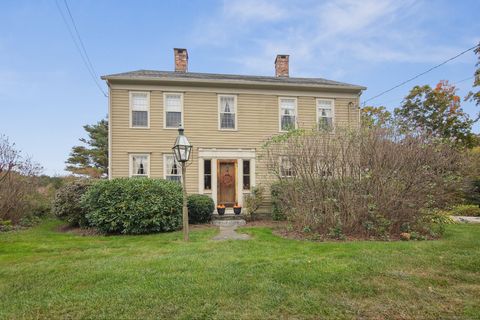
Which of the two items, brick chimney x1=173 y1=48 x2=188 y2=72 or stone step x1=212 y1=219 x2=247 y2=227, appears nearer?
stone step x1=212 y1=219 x2=247 y2=227

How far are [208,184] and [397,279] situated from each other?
27.7ft

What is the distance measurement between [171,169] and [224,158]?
7.30 feet

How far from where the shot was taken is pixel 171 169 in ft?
36.7

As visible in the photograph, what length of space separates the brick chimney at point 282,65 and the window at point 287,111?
2452 millimetres

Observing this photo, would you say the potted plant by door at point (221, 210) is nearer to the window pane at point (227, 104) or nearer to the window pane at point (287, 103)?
the window pane at point (227, 104)

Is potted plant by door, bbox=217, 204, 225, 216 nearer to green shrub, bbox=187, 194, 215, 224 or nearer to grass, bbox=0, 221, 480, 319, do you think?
green shrub, bbox=187, 194, 215, 224

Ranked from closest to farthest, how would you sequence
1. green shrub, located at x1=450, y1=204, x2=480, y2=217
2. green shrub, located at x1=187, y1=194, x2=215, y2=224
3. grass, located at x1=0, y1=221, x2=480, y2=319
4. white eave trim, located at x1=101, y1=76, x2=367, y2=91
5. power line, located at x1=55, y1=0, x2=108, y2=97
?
grass, located at x1=0, y1=221, x2=480, y2=319 → power line, located at x1=55, y1=0, x2=108, y2=97 → green shrub, located at x1=187, y1=194, x2=215, y2=224 → white eave trim, located at x1=101, y1=76, x2=367, y2=91 → green shrub, located at x1=450, y1=204, x2=480, y2=217

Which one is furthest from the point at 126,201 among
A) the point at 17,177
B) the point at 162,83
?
the point at 162,83

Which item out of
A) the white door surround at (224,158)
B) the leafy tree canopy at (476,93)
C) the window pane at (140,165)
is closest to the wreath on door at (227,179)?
the white door surround at (224,158)

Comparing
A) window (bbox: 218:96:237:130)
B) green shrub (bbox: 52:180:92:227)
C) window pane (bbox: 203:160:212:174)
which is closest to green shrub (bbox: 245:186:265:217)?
window pane (bbox: 203:160:212:174)

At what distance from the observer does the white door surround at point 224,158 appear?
36.6ft

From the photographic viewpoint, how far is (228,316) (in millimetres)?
2662

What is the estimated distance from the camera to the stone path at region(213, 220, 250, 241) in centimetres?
688

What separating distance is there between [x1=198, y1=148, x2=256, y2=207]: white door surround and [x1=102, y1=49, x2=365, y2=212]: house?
0.13 feet
